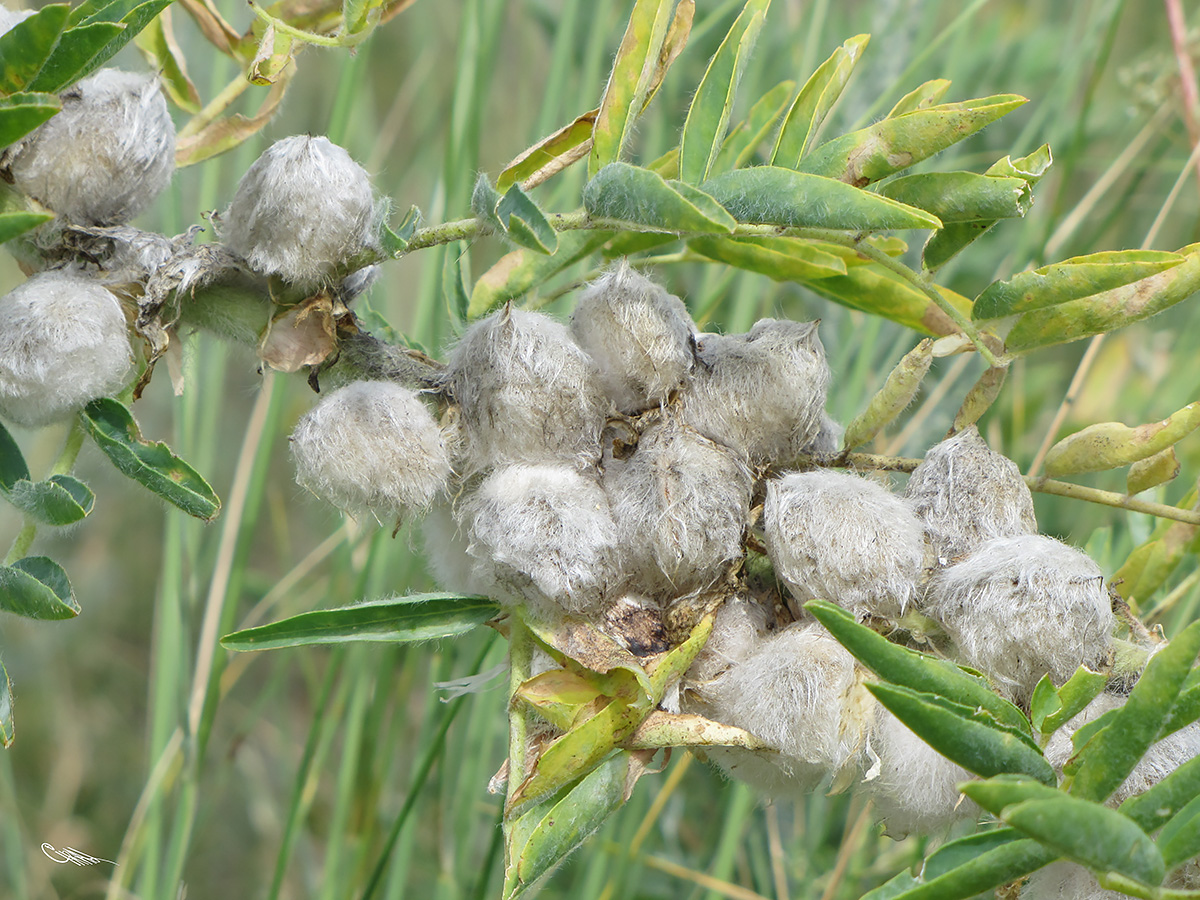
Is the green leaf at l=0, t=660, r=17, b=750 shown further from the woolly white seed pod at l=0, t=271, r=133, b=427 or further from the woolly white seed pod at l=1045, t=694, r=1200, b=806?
the woolly white seed pod at l=1045, t=694, r=1200, b=806

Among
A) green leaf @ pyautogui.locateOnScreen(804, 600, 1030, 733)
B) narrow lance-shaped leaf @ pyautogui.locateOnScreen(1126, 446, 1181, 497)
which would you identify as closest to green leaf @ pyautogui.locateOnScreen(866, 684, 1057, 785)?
green leaf @ pyautogui.locateOnScreen(804, 600, 1030, 733)

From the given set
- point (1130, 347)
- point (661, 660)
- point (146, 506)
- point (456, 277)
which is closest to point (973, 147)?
point (1130, 347)

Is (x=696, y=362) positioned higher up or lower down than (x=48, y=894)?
higher up

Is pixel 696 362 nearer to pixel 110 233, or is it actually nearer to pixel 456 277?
pixel 456 277

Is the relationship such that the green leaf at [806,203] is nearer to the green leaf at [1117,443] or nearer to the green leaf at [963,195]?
the green leaf at [963,195]

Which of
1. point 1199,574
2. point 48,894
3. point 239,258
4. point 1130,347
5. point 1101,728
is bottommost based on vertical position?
point 48,894

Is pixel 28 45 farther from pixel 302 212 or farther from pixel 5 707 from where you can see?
pixel 5 707

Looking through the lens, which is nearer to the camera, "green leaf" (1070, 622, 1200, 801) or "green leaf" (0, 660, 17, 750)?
"green leaf" (1070, 622, 1200, 801)
